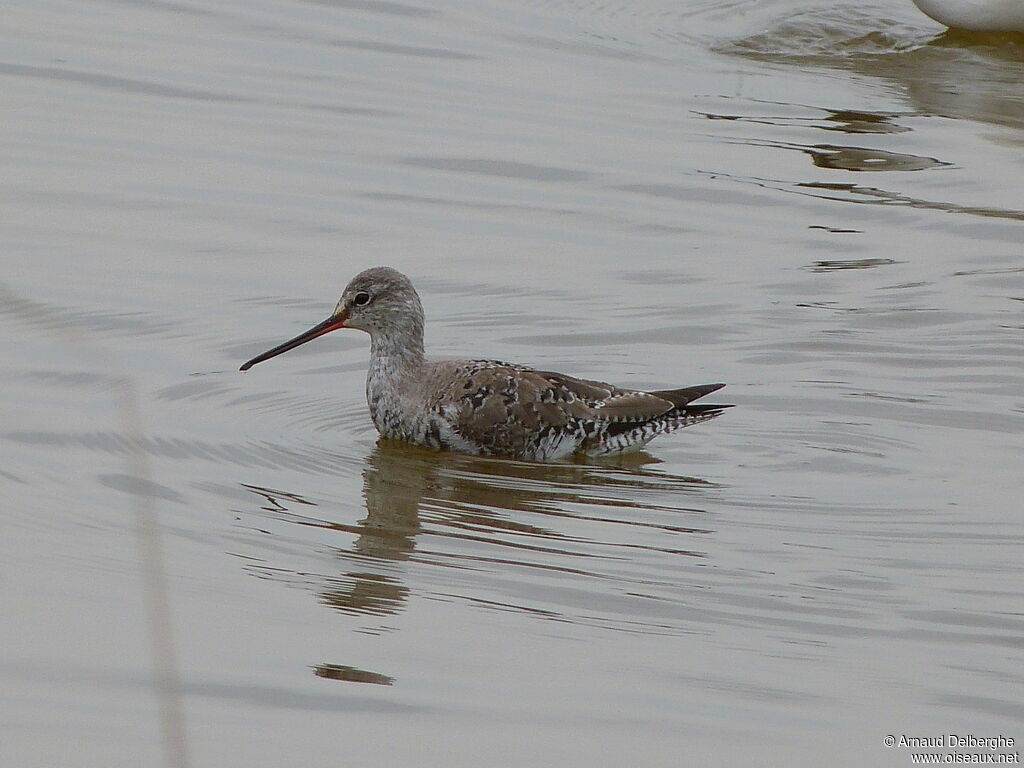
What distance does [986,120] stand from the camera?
1377 cm

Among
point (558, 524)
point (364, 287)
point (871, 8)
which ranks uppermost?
point (871, 8)

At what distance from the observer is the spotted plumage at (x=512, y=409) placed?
845 cm

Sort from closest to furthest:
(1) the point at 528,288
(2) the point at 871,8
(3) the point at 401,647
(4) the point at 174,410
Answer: (3) the point at 401,647 < (4) the point at 174,410 < (1) the point at 528,288 < (2) the point at 871,8

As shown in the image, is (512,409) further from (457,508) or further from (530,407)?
(457,508)

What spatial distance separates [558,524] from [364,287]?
2.10 meters

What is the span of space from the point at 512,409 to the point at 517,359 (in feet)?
3.90

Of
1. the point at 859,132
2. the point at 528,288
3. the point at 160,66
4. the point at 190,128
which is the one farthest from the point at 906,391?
the point at 160,66

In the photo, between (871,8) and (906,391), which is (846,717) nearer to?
(906,391)

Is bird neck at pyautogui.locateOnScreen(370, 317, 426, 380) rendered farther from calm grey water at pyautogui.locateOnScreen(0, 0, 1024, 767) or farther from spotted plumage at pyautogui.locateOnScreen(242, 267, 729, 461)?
calm grey water at pyautogui.locateOnScreen(0, 0, 1024, 767)

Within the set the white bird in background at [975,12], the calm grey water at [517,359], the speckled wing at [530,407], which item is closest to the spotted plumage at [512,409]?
the speckled wing at [530,407]

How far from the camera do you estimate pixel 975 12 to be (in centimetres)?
1548

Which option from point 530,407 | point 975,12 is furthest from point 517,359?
point 975,12

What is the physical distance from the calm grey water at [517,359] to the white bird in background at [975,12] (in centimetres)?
28

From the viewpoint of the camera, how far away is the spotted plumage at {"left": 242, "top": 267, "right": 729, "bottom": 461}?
8.45 metres
